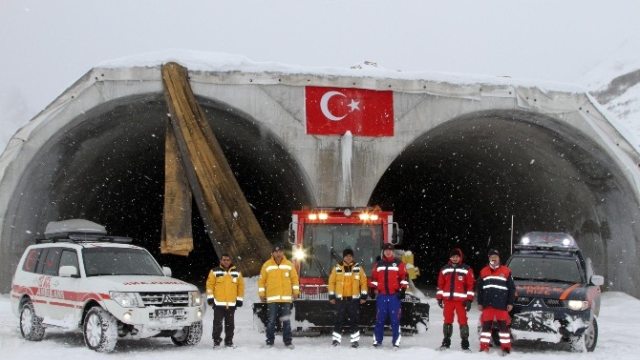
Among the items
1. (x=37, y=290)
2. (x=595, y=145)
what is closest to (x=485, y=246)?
(x=595, y=145)

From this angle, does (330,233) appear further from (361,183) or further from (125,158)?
(125,158)

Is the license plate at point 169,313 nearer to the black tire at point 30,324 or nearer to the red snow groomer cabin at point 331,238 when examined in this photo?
the black tire at point 30,324

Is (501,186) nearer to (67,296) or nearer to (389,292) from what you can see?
(389,292)

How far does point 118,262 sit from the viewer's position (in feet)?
43.9

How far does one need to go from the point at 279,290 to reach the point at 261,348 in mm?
960

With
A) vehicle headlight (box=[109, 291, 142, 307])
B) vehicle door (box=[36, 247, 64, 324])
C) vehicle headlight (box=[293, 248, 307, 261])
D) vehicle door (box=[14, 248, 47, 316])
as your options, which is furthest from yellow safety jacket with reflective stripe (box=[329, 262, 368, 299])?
vehicle door (box=[14, 248, 47, 316])

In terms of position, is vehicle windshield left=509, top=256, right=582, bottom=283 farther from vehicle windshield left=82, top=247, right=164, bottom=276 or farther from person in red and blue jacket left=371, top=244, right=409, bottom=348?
vehicle windshield left=82, top=247, right=164, bottom=276

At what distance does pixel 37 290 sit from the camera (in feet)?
44.0

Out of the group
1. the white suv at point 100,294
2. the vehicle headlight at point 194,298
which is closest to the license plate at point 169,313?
the white suv at point 100,294

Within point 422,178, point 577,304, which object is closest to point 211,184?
point 577,304

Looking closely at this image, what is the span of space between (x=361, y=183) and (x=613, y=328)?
24.3ft

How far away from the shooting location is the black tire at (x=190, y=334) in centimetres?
1271

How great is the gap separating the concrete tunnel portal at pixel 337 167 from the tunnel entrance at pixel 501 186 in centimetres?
5

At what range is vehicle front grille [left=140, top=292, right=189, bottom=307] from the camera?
1201cm
